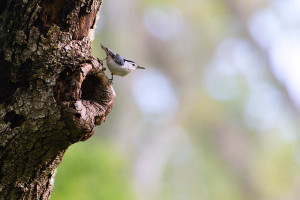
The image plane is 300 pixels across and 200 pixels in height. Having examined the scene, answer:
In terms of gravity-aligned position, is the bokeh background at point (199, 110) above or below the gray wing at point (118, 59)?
below

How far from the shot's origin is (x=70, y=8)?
2.46 metres

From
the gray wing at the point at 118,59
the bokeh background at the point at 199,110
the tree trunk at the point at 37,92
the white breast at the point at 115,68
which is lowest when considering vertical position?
the bokeh background at the point at 199,110

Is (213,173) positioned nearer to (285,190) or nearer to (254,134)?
(254,134)

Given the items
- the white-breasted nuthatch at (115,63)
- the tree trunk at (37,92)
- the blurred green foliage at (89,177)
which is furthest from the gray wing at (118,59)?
the tree trunk at (37,92)

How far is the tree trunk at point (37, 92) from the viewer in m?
2.30

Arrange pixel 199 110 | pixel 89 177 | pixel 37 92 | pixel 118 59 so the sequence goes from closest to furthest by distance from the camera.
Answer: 1. pixel 37 92
2. pixel 118 59
3. pixel 89 177
4. pixel 199 110

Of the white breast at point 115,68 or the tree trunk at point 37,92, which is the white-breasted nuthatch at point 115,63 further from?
the tree trunk at point 37,92

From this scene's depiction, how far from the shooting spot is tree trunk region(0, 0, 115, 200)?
230 centimetres

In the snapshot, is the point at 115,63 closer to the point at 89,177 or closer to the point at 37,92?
the point at 89,177

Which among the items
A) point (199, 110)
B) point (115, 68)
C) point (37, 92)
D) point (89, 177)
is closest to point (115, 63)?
point (115, 68)

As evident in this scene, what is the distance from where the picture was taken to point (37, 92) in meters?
2.33

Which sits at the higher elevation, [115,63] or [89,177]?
[115,63]

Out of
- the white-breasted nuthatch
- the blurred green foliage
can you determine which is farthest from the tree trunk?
the blurred green foliage

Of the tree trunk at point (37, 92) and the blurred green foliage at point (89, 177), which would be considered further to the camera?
the blurred green foliage at point (89, 177)
